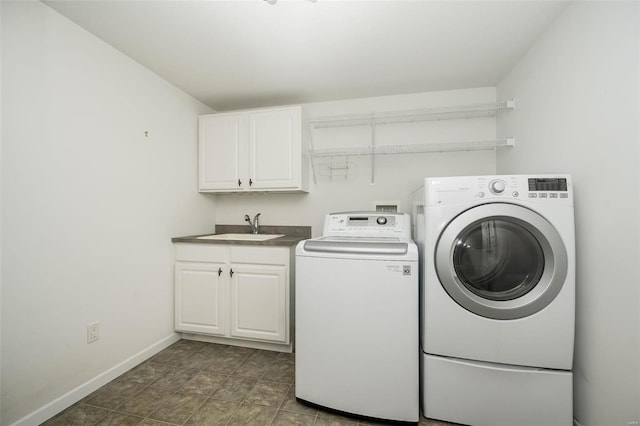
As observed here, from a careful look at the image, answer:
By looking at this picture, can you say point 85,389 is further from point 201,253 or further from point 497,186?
point 497,186

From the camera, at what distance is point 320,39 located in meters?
1.67

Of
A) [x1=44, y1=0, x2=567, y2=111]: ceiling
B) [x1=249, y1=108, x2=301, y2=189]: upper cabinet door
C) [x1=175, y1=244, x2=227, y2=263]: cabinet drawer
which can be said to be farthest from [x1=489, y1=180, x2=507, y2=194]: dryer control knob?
[x1=175, y1=244, x2=227, y2=263]: cabinet drawer

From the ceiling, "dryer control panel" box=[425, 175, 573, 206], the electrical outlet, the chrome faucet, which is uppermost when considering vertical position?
the ceiling

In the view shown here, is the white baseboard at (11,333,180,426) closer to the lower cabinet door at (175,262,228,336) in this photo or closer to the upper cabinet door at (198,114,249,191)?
the lower cabinet door at (175,262,228,336)

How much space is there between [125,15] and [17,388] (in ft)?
6.52

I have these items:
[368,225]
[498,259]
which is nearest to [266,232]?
[368,225]

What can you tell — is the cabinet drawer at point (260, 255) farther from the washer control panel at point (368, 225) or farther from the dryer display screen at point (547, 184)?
the dryer display screen at point (547, 184)

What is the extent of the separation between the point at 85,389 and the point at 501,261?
8.07ft

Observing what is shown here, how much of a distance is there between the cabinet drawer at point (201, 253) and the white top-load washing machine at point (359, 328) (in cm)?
99

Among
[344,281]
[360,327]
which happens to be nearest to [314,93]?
[344,281]

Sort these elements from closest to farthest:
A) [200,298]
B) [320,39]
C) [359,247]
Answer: [359,247]
[320,39]
[200,298]

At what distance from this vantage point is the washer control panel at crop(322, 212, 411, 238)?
74.9 inches

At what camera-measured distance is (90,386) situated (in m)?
1.60

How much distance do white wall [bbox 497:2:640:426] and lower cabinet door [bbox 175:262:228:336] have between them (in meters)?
2.26
